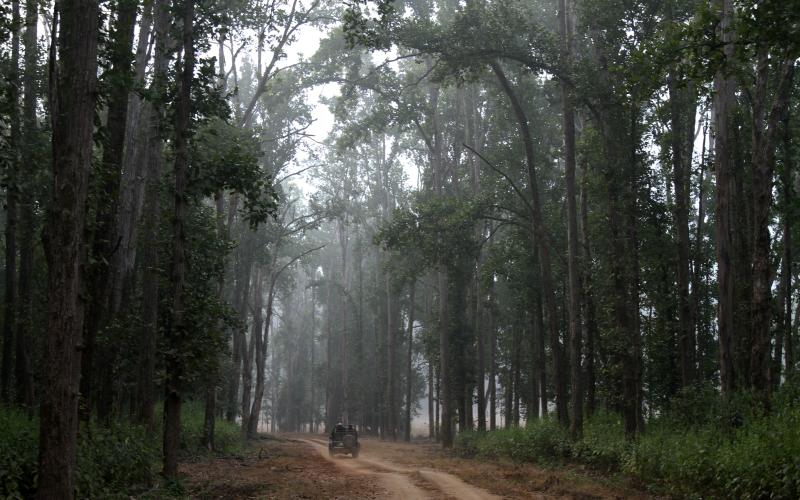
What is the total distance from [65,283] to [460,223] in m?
14.9

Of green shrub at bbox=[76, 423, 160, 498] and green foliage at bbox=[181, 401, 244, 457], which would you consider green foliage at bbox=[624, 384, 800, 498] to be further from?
green foliage at bbox=[181, 401, 244, 457]

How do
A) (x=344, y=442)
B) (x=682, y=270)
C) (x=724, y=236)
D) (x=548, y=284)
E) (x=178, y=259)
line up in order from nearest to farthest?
(x=178, y=259), (x=724, y=236), (x=682, y=270), (x=548, y=284), (x=344, y=442)

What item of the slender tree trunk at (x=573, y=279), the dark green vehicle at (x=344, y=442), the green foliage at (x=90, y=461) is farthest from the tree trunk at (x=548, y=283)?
the green foliage at (x=90, y=461)

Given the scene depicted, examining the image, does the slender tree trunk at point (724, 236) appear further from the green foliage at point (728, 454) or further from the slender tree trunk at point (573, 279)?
the slender tree trunk at point (573, 279)

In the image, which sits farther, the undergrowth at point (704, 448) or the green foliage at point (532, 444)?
the green foliage at point (532, 444)

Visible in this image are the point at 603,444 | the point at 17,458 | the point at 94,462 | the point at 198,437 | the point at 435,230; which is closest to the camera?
the point at 17,458

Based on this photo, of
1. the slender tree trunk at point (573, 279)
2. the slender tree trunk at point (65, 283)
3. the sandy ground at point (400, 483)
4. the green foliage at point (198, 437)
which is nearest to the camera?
the slender tree trunk at point (65, 283)

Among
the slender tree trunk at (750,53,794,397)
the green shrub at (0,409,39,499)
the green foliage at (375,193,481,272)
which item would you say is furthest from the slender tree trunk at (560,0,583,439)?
the green shrub at (0,409,39,499)

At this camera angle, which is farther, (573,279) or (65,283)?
(573,279)

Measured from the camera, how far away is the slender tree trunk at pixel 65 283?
761cm

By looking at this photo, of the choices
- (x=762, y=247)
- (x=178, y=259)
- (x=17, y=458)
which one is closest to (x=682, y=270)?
(x=762, y=247)

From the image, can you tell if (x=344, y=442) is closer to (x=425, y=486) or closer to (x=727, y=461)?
(x=425, y=486)

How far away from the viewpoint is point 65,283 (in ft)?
25.0

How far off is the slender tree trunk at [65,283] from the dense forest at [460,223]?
0.9 inches
